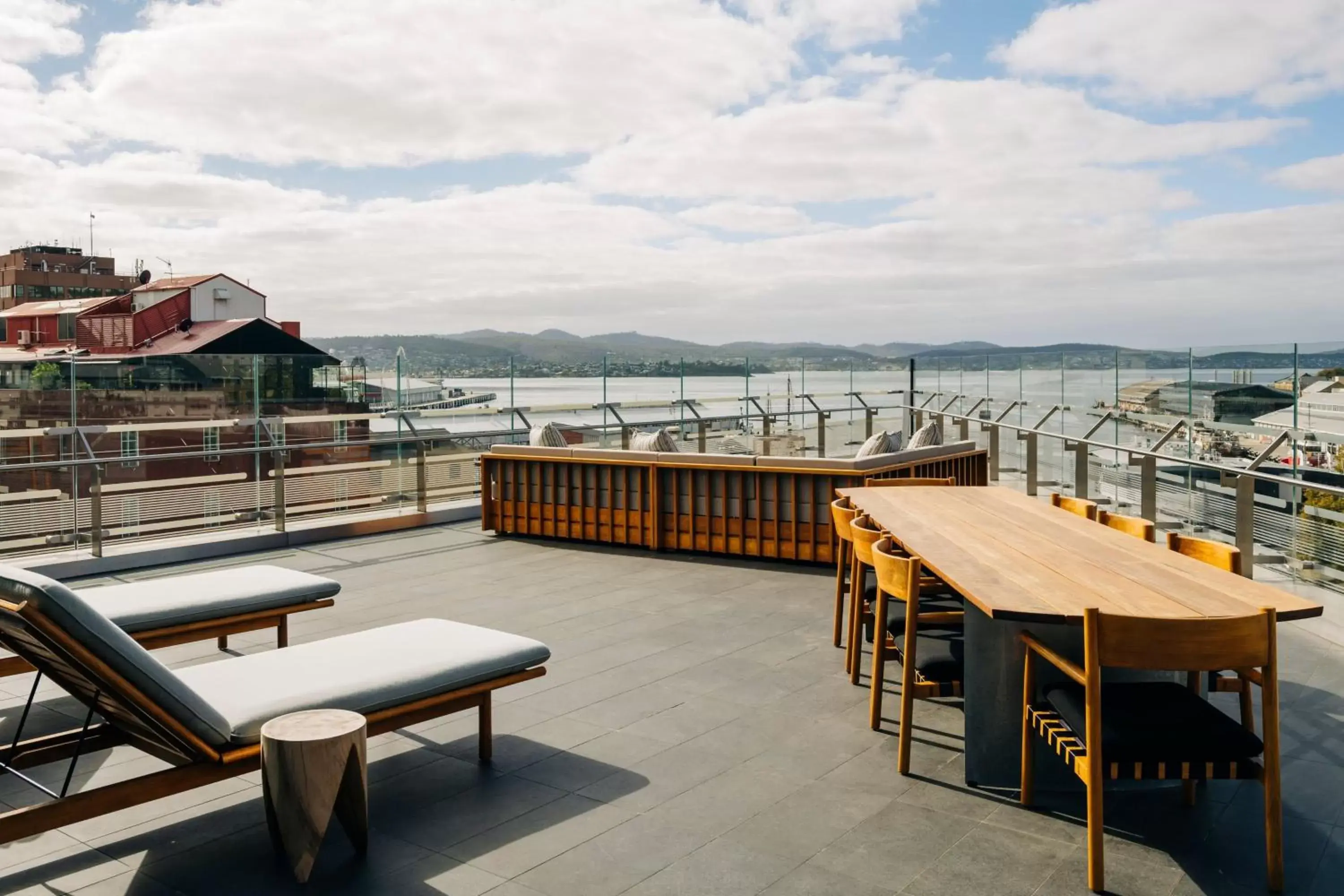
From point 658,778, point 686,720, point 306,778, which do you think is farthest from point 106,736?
point 686,720

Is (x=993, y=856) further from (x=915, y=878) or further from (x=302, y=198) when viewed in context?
(x=302, y=198)

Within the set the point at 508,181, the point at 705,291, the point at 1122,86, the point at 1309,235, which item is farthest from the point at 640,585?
the point at 705,291

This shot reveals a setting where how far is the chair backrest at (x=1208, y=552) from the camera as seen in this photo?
3096mm

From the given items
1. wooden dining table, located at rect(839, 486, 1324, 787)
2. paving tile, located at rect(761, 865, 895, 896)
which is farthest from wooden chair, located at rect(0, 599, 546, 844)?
wooden dining table, located at rect(839, 486, 1324, 787)

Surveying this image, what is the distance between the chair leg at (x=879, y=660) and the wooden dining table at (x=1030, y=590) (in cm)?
26

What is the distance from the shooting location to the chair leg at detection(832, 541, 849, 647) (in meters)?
Result: 4.65

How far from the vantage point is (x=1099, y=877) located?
8.18 feet

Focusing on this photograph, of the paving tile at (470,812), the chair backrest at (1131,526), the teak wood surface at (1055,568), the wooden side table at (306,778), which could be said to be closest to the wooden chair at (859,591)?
the teak wood surface at (1055,568)

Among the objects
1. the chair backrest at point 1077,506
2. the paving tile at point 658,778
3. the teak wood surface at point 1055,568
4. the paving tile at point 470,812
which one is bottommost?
the paving tile at point 470,812

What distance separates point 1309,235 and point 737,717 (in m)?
19.5

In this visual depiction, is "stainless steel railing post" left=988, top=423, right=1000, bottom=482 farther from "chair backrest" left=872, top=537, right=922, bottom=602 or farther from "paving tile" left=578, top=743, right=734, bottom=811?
"paving tile" left=578, top=743, right=734, bottom=811

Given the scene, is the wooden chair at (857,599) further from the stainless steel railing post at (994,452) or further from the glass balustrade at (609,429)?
the stainless steel railing post at (994,452)

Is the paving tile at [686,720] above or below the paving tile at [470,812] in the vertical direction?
above

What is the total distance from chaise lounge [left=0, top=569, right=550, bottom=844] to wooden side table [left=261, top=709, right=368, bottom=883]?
157 mm
